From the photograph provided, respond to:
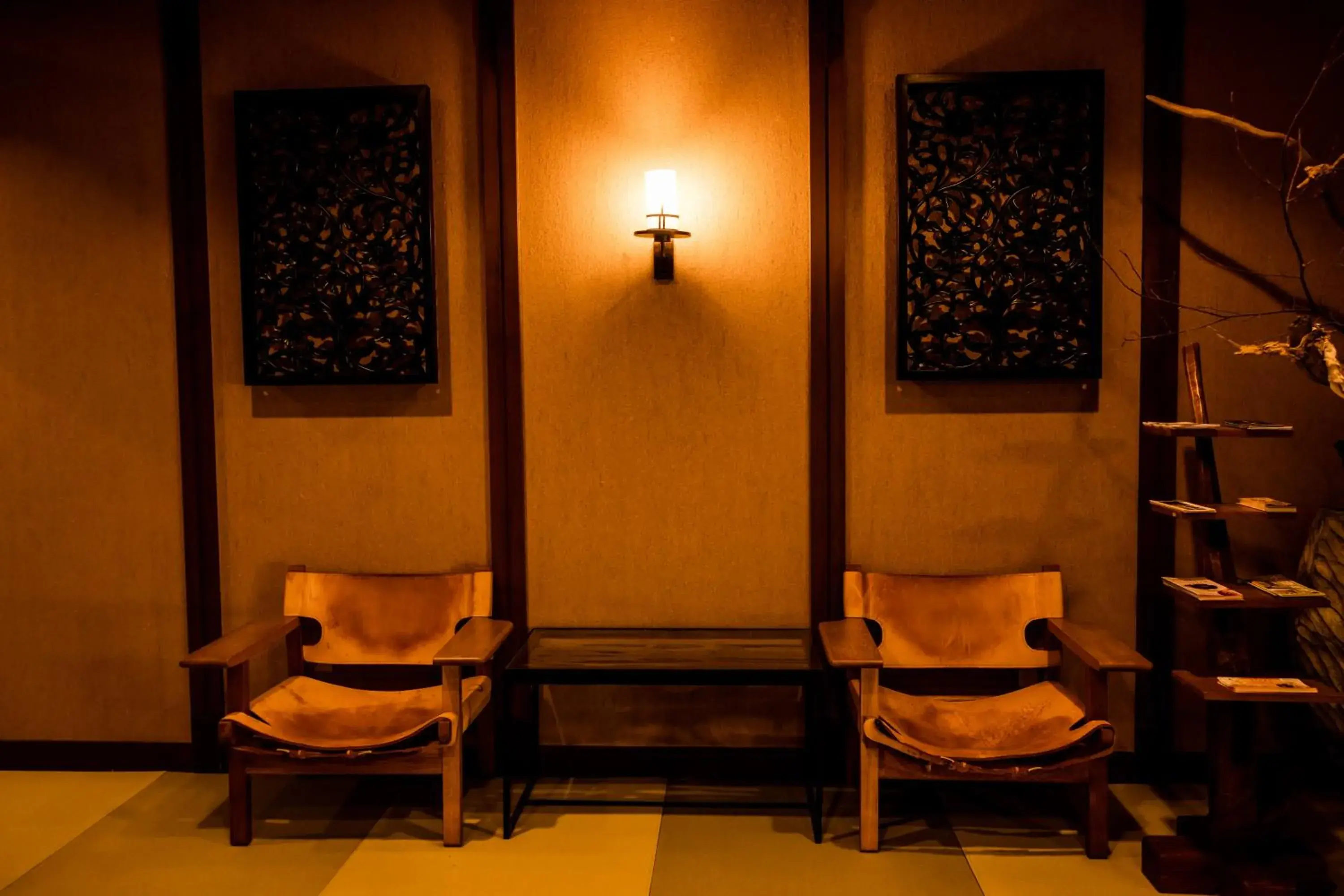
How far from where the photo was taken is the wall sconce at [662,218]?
3.14m

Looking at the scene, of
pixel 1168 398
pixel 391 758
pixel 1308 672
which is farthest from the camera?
pixel 1168 398

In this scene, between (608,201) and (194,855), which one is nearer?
(194,855)

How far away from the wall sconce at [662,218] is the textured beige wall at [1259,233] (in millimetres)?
1675

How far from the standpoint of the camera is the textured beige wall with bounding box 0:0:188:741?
3371mm

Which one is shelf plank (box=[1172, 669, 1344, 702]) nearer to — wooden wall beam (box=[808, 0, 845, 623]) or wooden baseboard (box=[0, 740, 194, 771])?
wooden wall beam (box=[808, 0, 845, 623])

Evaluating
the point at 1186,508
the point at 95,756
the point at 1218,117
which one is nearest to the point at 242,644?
the point at 95,756

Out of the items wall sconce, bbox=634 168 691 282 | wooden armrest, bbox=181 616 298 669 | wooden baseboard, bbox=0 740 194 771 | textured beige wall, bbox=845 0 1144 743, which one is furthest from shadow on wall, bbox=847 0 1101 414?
wooden baseboard, bbox=0 740 194 771

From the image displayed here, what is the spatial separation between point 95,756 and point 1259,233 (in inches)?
173

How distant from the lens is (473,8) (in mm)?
3281

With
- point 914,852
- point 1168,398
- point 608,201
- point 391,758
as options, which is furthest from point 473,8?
point 914,852

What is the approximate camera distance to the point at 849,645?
291cm

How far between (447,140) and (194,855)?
238 cm

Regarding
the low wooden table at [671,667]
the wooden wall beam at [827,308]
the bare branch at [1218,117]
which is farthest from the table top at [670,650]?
the bare branch at [1218,117]

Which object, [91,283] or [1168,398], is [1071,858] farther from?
[91,283]
